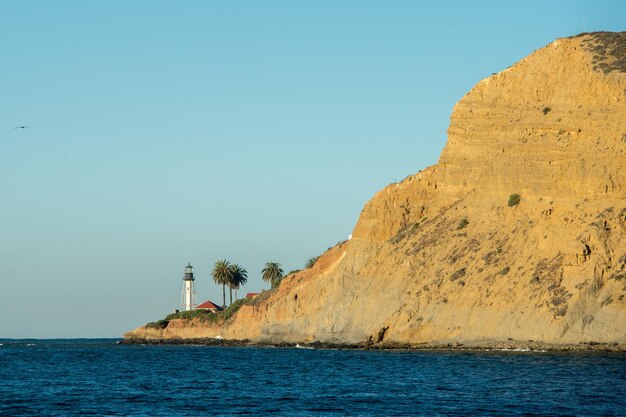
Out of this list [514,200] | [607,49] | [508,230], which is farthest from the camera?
[607,49]

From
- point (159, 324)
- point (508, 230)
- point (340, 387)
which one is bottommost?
point (340, 387)

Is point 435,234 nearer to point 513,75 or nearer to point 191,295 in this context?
point 513,75

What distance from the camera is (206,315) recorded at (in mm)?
129875

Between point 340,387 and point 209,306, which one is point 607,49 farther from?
point 209,306

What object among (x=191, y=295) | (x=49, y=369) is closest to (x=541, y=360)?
(x=49, y=369)

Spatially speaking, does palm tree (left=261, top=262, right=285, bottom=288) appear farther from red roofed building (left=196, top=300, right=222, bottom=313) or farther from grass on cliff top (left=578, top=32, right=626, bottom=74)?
grass on cliff top (left=578, top=32, right=626, bottom=74)

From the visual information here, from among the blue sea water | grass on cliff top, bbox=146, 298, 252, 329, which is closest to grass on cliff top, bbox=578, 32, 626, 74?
the blue sea water

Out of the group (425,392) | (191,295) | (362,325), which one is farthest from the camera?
(191,295)

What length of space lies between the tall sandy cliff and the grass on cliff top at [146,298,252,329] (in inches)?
771

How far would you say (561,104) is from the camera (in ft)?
288

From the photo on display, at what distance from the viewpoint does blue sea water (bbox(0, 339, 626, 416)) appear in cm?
4266

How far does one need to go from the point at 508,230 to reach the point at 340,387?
3874 centimetres

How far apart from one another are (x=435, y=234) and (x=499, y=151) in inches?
365

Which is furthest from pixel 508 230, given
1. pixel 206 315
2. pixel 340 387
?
pixel 206 315
